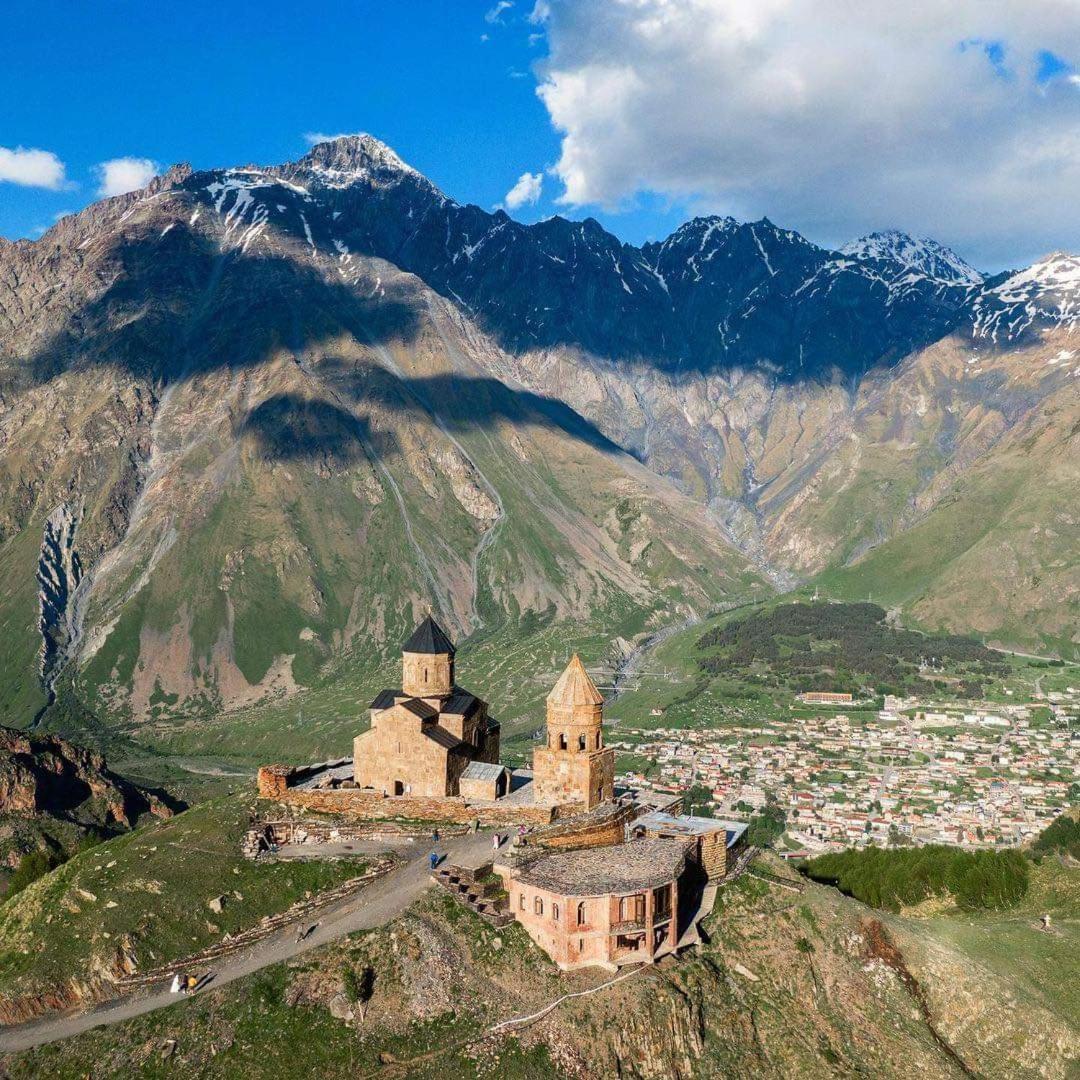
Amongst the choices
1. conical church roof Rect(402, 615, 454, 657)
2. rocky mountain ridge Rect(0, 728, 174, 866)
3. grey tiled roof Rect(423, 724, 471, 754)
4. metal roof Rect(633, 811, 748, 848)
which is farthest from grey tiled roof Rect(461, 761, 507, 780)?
rocky mountain ridge Rect(0, 728, 174, 866)

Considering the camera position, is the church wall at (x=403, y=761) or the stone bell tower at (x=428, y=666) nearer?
the church wall at (x=403, y=761)

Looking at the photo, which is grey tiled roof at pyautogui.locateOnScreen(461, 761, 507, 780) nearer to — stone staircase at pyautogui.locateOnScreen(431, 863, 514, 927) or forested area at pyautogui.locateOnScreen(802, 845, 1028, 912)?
stone staircase at pyautogui.locateOnScreen(431, 863, 514, 927)

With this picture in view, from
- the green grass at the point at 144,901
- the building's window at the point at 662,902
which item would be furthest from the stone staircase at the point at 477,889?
the building's window at the point at 662,902

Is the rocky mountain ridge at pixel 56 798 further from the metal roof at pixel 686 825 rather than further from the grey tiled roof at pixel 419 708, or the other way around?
the metal roof at pixel 686 825

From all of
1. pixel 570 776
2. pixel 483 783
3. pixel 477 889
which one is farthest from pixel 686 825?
pixel 477 889

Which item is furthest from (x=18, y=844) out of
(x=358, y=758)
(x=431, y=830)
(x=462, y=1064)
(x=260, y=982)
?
(x=462, y=1064)

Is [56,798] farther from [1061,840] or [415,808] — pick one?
[1061,840]
